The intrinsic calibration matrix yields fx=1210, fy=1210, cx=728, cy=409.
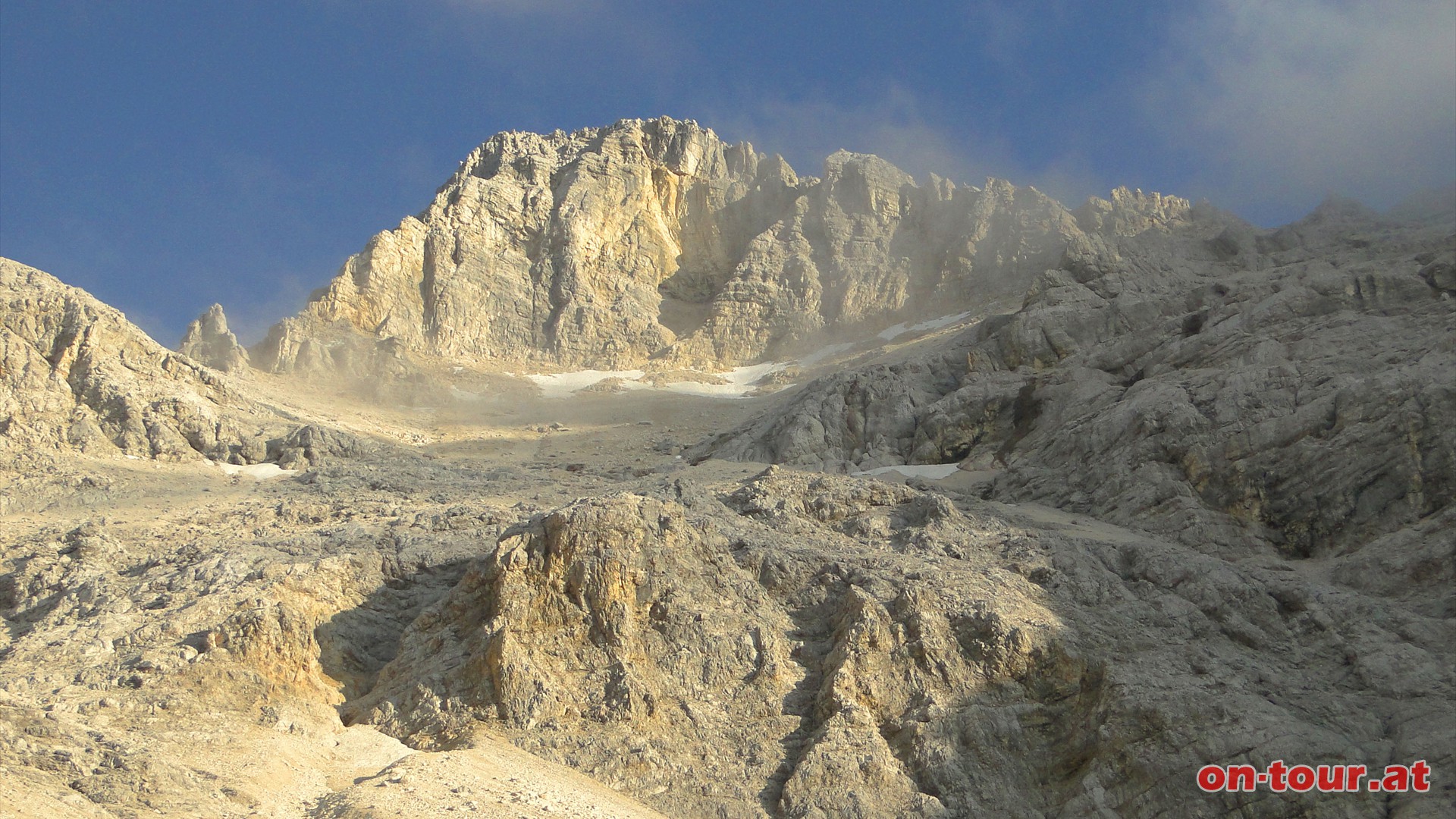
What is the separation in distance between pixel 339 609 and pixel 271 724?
3905mm

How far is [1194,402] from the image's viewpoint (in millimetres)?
33750

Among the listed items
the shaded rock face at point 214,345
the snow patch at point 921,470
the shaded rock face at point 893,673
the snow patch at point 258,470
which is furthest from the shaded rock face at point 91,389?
the shaded rock face at point 214,345

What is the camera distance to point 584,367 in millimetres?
79125

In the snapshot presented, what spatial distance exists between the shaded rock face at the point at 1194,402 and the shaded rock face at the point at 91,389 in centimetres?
1841

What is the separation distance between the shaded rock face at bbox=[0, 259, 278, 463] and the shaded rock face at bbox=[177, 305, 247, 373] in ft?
91.8

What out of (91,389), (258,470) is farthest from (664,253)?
(91,389)

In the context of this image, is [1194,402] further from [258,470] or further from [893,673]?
[258,470]

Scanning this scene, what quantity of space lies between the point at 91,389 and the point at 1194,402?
3228cm

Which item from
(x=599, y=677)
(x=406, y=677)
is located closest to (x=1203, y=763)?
(x=599, y=677)

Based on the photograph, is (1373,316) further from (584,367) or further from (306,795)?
(584,367)

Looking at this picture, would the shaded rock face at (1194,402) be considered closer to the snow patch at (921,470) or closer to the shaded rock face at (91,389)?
the snow patch at (921,470)

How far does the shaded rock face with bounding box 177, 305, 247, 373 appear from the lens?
67250mm

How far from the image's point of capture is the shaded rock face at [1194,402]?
94.6 ft

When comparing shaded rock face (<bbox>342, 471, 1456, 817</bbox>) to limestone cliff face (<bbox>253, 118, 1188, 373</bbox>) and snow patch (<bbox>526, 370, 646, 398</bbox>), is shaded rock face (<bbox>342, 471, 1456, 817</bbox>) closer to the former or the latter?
snow patch (<bbox>526, 370, 646, 398</bbox>)
